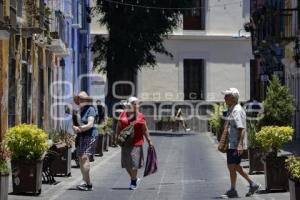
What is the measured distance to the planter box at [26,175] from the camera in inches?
570

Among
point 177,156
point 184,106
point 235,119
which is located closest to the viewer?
point 235,119

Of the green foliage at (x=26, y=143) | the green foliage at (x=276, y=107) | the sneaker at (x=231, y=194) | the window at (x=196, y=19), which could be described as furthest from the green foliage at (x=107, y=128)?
the window at (x=196, y=19)

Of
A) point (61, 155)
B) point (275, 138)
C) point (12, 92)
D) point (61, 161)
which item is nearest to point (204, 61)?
point (12, 92)

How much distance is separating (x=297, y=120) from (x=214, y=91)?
19.5 m

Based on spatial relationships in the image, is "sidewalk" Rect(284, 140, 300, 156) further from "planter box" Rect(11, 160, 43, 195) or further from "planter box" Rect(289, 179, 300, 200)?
"planter box" Rect(289, 179, 300, 200)

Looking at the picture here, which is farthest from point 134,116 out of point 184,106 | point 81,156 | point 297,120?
point 184,106

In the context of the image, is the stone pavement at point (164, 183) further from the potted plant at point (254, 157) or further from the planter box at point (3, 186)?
the planter box at point (3, 186)

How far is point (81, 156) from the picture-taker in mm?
15742

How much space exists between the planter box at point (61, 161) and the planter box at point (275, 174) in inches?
183

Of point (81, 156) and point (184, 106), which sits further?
point (184, 106)

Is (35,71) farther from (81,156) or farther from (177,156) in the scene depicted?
(81,156)

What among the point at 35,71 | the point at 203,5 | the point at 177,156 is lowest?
the point at 177,156

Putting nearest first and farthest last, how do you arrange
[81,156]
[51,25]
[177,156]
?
[81,156], [177,156], [51,25]

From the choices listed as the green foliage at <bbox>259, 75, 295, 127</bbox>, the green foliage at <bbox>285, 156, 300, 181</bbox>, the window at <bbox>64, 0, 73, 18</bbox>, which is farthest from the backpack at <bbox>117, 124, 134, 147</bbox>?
the window at <bbox>64, 0, 73, 18</bbox>
